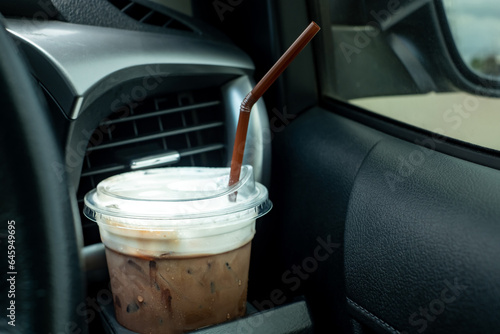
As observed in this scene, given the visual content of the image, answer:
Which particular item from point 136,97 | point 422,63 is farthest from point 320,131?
point 136,97

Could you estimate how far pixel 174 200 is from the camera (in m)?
0.86

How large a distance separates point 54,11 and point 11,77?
677mm

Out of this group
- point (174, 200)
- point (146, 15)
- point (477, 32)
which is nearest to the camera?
point (174, 200)

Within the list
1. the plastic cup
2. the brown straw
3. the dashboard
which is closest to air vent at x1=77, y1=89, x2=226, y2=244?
the dashboard

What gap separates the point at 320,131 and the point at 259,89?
15.4 inches

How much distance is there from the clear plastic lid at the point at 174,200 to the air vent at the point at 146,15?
0.37 metres

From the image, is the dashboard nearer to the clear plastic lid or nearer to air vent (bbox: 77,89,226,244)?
air vent (bbox: 77,89,226,244)

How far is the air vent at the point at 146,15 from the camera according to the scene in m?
1.20

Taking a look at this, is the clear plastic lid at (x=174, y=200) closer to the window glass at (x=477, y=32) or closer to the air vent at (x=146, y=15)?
the air vent at (x=146, y=15)

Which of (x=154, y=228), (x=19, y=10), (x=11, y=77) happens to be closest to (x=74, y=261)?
(x=11, y=77)

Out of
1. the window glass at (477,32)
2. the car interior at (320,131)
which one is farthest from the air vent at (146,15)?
the window glass at (477,32)

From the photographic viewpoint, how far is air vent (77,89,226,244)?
110 centimetres

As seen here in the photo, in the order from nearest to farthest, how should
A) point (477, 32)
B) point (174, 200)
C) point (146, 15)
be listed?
point (174, 200), point (477, 32), point (146, 15)

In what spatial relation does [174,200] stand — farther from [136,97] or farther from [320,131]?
[320,131]
